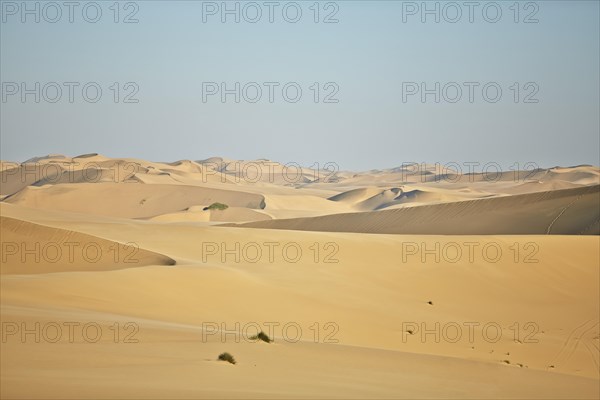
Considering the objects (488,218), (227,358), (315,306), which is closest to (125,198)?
(488,218)

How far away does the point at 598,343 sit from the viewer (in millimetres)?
16438

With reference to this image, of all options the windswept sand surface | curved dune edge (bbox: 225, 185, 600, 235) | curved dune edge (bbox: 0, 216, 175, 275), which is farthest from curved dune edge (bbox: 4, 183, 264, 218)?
curved dune edge (bbox: 0, 216, 175, 275)

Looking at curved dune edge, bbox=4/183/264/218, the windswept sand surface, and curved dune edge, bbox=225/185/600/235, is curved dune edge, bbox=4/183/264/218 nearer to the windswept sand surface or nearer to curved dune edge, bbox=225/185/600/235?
curved dune edge, bbox=225/185/600/235

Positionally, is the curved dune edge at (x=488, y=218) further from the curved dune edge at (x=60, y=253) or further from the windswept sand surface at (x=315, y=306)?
the curved dune edge at (x=60, y=253)

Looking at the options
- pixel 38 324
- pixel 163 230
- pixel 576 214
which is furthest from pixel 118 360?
pixel 576 214

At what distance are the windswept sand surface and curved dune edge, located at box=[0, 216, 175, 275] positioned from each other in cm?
7

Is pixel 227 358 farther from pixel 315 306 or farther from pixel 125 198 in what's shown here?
pixel 125 198

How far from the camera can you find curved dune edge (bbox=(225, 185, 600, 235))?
1419 inches

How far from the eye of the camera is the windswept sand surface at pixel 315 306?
828 cm

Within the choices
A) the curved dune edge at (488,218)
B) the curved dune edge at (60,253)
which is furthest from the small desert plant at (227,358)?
the curved dune edge at (488,218)

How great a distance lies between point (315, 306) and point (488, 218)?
23270 mm

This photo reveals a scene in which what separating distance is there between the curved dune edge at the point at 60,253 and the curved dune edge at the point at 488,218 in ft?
60.3

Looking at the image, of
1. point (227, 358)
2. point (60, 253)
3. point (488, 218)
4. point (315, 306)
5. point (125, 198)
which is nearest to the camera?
point (227, 358)

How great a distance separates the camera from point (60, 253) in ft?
71.0
